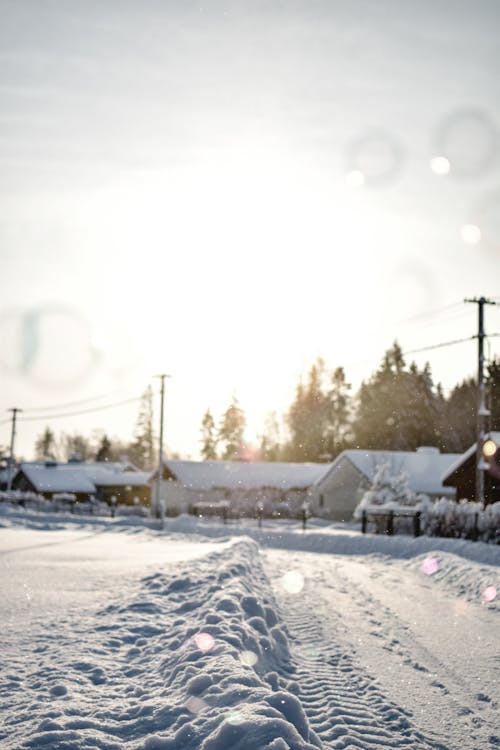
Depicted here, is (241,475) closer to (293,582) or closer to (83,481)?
(83,481)

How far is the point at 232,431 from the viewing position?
95.1 m

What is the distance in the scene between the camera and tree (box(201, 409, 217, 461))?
316 ft

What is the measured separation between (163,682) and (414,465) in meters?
47.2

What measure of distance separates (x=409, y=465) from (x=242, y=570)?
40261mm

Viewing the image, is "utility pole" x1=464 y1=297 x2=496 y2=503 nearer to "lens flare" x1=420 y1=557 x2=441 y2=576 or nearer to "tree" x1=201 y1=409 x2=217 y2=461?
"lens flare" x1=420 y1=557 x2=441 y2=576

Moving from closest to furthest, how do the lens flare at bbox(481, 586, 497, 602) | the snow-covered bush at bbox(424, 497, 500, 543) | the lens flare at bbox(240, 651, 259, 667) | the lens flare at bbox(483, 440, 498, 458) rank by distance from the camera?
the lens flare at bbox(240, 651, 259, 667), the lens flare at bbox(481, 586, 497, 602), the snow-covered bush at bbox(424, 497, 500, 543), the lens flare at bbox(483, 440, 498, 458)

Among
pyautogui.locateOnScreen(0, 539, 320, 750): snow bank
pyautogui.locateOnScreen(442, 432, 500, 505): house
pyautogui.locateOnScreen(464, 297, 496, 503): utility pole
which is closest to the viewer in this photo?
pyautogui.locateOnScreen(0, 539, 320, 750): snow bank

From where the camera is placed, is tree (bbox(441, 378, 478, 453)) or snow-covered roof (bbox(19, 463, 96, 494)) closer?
snow-covered roof (bbox(19, 463, 96, 494))

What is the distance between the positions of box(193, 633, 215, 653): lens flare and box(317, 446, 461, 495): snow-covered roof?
4418cm

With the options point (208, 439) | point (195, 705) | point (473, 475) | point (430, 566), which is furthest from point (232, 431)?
point (195, 705)

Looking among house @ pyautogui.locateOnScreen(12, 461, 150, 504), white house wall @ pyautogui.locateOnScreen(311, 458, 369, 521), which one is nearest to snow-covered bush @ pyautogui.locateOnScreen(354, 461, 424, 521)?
white house wall @ pyautogui.locateOnScreen(311, 458, 369, 521)

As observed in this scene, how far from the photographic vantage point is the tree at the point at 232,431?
307 feet

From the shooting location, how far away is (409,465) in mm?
51500

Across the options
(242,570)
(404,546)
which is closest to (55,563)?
(242,570)
